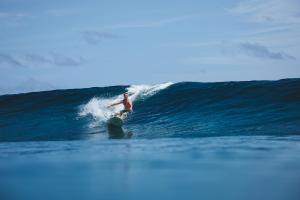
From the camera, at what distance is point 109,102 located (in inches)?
946

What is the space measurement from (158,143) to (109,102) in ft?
36.1

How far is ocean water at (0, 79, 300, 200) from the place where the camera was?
6.86 m

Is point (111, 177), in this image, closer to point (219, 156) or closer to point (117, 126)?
point (219, 156)

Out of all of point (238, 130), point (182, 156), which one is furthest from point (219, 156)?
point (238, 130)

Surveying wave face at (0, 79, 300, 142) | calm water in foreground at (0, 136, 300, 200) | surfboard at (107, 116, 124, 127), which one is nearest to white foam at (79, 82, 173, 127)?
wave face at (0, 79, 300, 142)

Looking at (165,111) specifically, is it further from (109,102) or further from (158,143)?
(158,143)

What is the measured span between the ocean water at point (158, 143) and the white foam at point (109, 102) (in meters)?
0.06

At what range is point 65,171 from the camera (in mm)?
8383

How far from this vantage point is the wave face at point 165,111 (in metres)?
17.0

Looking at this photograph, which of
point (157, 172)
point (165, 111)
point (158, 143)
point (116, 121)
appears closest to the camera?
point (157, 172)

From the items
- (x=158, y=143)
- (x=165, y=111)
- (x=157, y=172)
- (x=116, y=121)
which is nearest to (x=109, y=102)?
(x=165, y=111)

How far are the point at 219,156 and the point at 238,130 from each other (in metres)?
6.35

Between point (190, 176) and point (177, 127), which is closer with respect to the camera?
point (190, 176)

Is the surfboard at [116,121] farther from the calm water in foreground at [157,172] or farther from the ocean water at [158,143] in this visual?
the calm water in foreground at [157,172]
